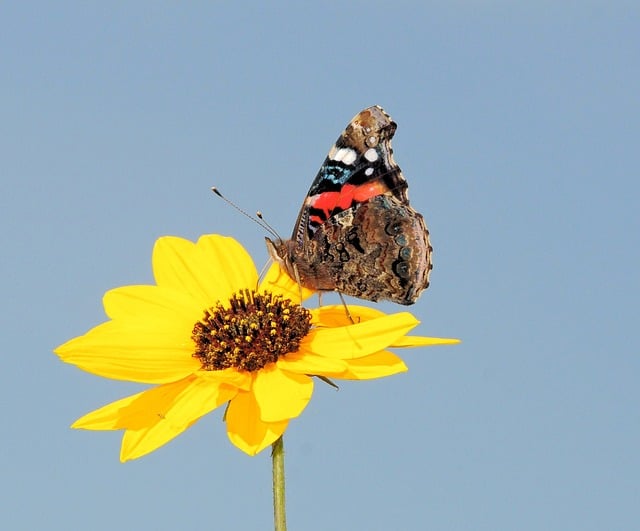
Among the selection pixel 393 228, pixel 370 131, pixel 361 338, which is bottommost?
pixel 361 338

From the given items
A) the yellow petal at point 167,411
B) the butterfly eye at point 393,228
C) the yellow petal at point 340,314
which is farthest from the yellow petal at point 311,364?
the butterfly eye at point 393,228

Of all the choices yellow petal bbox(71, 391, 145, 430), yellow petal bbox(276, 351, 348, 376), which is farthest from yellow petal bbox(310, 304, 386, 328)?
yellow petal bbox(71, 391, 145, 430)

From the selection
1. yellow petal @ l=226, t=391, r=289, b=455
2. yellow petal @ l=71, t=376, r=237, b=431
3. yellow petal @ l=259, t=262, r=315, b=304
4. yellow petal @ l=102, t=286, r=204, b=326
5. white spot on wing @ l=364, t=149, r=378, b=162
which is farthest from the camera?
white spot on wing @ l=364, t=149, r=378, b=162

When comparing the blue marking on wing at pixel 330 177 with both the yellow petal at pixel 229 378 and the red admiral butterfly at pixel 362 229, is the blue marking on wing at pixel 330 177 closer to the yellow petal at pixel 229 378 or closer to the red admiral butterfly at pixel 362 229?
the red admiral butterfly at pixel 362 229

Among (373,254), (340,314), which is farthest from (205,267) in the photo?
(373,254)

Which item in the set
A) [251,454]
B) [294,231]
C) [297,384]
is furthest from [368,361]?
[294,231]

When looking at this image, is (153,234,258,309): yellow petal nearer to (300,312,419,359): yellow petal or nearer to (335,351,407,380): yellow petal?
(300,312,419,359): yellow petal

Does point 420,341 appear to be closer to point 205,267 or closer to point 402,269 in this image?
point 402,269
